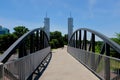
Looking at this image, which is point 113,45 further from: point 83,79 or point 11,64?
point 11,64

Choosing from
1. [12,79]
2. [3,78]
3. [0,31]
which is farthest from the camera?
[0,31]

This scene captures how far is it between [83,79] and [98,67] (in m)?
1.02

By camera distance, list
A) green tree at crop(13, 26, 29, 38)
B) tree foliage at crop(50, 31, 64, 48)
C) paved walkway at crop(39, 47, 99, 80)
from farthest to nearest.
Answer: tree foliage at crop(50, 31, 64, 48) → green tree at crop(13, 26, 29, 38) → paved walkway at crop(39, 47, 99, 80)

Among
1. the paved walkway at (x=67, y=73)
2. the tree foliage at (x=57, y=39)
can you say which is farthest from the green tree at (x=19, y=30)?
the paved walkway at (x=67, y=73)

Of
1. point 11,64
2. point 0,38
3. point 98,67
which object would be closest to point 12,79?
point 11,64

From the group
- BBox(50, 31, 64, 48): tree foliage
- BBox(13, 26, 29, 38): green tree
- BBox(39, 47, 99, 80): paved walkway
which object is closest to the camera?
BBox(39, 47, 99, 80): paved walkway

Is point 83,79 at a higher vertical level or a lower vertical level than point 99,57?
lower

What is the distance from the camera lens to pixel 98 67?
42.1ft

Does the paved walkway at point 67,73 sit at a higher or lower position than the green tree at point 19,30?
lower

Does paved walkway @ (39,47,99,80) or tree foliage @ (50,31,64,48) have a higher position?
tree foliage @ (50,31,64,48)

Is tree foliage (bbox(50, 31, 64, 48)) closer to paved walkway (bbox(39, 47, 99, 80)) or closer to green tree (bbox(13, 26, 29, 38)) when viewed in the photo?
green tree (bbox(13, 26, 29, 38))

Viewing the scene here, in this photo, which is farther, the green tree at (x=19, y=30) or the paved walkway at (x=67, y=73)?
the green tree at (x=19, y=30)

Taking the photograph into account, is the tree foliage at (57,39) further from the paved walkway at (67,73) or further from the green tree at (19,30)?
the paved walkway at (67,73)

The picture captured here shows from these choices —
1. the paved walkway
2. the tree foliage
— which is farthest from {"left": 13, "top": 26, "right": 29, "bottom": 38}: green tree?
the paved walkway
